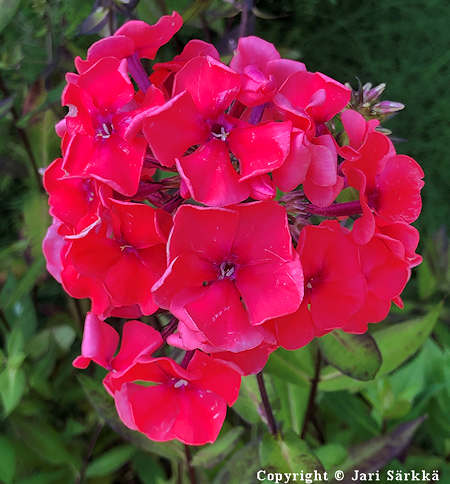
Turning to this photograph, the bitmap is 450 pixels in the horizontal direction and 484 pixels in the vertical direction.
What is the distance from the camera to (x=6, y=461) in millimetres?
853

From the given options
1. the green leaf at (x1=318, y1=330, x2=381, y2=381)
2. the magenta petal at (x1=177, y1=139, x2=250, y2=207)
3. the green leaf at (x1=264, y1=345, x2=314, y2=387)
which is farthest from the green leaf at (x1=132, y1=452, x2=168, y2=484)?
the magenta petal at (x1=177, y1=139, x2=250, y2=207)

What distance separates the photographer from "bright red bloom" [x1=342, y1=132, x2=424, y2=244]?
1.41 feet

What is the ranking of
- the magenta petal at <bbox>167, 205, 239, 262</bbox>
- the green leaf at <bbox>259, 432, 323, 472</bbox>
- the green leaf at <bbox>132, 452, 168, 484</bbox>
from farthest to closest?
the green leaf at <bbox>132, 452, 168, 484</bbox>
the green leaf at <bbox>259, 432, 323, 472</bbox>
the magenta petal at <bbox>167, 205, 239, 262</bbox>

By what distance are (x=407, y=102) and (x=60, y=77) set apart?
2.66 feet

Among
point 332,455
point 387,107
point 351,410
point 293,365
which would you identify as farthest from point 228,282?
point 351,410

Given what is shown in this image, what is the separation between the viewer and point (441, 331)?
1.07 metres

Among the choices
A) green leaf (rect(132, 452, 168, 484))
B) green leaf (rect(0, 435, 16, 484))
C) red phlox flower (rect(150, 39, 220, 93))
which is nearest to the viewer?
red phlox flower (rect(150, 39, 220, 93))

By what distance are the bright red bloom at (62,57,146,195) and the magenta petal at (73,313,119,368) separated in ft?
0.48

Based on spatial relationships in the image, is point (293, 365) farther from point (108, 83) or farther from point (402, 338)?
point (108, 83)

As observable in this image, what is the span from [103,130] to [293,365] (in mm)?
447

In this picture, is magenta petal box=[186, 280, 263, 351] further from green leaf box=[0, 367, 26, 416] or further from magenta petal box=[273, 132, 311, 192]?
green leaf box=[0, 367, 26, 416]

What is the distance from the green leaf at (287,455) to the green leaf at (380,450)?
6.1 inches

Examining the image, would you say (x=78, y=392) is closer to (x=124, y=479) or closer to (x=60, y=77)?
(x=124, y=479)

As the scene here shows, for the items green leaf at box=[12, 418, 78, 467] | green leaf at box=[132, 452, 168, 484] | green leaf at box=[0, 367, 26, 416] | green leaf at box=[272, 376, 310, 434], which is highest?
green leaf at box=[0, 367, 26, 416]
